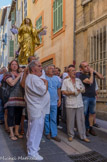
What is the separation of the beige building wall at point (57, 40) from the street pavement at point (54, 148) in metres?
5.78

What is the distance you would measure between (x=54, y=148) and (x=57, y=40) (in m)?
8.52

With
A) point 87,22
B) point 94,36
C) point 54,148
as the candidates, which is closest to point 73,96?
point 54,148

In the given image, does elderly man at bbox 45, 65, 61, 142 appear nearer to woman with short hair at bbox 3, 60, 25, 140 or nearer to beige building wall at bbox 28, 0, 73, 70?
woman with short hair at bbox 3, 60, 25, 140

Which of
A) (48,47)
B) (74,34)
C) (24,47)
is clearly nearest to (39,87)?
(24,47)

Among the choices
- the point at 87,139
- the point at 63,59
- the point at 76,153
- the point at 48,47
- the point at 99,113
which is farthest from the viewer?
the point at 48,47

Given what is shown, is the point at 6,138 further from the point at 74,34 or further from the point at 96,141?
the point at 74,34

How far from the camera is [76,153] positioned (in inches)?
168

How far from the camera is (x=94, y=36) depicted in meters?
8.54

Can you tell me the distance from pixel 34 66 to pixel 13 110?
59.5 inches

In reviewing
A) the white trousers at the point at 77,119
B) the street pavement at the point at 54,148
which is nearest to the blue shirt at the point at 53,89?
the white trousers at the point at 77,119

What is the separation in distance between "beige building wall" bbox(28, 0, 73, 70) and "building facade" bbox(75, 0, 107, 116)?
2.42 feet

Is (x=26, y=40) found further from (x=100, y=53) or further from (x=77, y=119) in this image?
(x=77, y=119)

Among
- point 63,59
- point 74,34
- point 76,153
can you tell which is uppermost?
point 74,34

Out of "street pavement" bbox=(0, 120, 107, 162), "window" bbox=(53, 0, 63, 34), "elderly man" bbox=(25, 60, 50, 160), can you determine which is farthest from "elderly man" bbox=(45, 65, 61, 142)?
"window" bbox=(53, 0, 63, 34)
